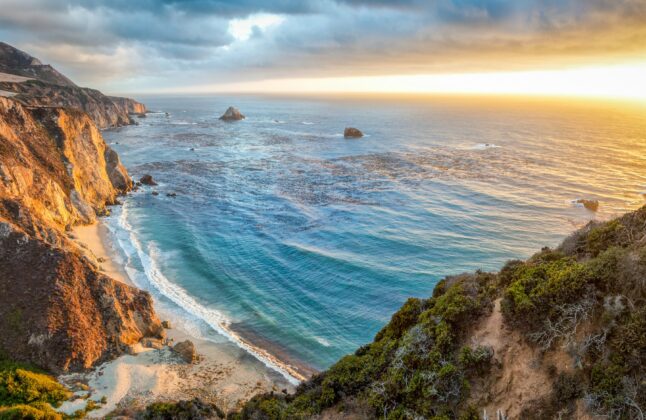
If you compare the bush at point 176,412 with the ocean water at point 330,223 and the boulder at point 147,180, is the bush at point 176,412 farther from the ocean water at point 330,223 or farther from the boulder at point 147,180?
the boulder at point 147,180

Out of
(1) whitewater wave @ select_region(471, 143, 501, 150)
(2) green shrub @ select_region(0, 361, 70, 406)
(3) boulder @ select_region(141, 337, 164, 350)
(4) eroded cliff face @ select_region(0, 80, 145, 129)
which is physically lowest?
(3) boulder @ select_region(141, 337, 164, 350)

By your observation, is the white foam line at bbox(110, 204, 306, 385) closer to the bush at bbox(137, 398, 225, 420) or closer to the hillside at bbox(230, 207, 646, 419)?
the bush at bbox(137, 398, 225, 420)

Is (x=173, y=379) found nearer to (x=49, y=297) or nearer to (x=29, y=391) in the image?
(x=29, y=391)

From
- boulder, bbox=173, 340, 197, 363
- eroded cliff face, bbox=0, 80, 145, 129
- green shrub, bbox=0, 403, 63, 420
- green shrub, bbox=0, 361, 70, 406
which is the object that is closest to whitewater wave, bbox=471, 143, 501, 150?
boulder, bbox=173, 340, 197, 363

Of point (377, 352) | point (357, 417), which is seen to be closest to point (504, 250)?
point (377, 352)

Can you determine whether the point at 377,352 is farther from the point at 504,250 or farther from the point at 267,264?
the point at 504,250

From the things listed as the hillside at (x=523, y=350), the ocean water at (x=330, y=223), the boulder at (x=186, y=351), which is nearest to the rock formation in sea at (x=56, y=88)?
the ocean water at (x=330, y=223)

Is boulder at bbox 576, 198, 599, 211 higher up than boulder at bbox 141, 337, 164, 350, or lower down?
higher up
